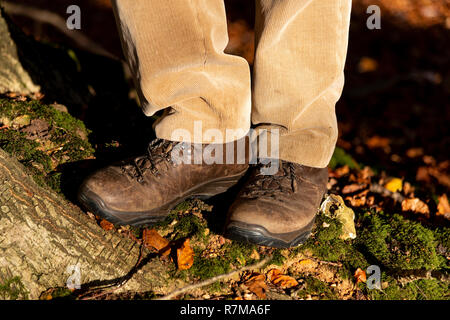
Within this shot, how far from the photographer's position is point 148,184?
1.95m

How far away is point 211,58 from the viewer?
1.75 metres

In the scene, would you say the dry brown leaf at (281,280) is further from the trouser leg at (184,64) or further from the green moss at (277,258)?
the trouser leg at (184,64)

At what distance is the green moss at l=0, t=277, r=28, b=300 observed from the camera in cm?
164

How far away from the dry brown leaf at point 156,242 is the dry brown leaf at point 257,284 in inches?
17.1

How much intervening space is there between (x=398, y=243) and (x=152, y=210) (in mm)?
1441

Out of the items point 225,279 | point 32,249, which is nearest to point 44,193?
point 32,249

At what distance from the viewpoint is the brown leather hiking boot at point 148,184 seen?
184 centimetres

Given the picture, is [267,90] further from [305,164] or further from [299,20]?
[305,164]

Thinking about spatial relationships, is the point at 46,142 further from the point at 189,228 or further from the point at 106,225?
the point at 189,228

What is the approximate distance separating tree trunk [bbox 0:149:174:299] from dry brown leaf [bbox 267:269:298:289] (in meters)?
0.54

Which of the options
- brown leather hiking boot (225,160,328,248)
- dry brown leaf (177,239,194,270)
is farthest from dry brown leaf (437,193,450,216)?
dry brown leaf (177,239,194,270)

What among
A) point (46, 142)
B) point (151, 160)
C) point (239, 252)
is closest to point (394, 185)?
point (239, 252)

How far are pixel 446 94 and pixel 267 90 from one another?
4593 mm

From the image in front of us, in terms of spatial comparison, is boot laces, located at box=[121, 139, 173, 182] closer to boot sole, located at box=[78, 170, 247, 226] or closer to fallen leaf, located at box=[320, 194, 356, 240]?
boot sole, located at box=[78, 170, 247, 226]
